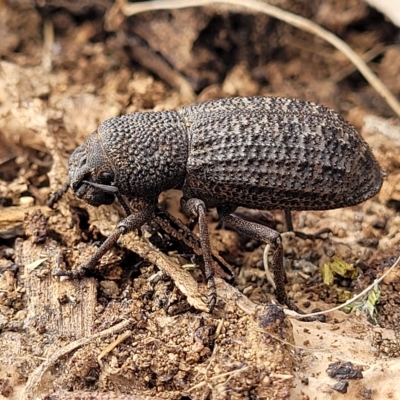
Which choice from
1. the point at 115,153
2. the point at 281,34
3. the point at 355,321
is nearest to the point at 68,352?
the point at 115,153

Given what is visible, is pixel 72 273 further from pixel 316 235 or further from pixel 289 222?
pixel 316 235

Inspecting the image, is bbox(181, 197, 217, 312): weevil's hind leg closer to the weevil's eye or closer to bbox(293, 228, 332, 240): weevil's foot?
the weevil's eye

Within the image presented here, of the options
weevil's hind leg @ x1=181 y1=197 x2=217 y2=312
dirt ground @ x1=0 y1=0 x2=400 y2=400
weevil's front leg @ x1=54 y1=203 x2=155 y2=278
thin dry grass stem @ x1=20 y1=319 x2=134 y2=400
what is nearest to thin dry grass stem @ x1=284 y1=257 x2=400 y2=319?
dirt ground @ x1=0 y1=0 x2=400 y2=400

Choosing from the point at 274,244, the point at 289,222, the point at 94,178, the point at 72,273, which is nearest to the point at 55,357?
the point at 72,273

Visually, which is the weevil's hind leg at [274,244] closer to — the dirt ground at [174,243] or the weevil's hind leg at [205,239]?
the dirt ground at [174,243]

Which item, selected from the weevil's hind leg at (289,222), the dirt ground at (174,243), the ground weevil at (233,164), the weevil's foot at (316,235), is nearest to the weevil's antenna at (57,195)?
the dirt ground at (174,243)

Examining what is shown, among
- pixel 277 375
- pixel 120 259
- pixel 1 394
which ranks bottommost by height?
pixel 1 394

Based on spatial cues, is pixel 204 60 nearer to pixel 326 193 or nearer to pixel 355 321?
pixel 326 193
